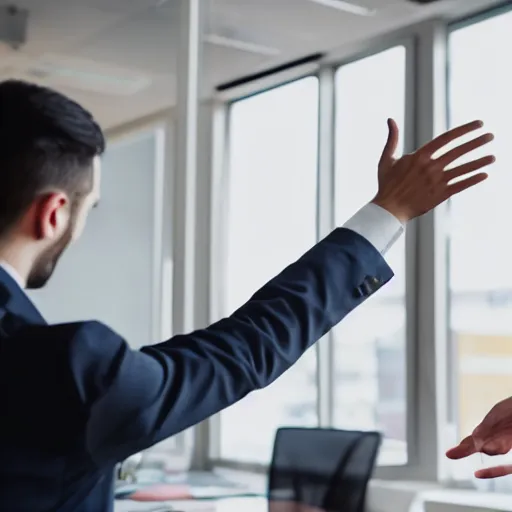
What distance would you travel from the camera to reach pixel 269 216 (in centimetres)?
459

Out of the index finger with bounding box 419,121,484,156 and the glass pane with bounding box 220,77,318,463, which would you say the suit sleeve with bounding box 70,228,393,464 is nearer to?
the index finger with bounding box 419,121,484,156

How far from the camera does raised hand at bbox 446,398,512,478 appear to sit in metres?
1.45

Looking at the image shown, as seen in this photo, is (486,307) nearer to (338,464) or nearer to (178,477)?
(338,464)

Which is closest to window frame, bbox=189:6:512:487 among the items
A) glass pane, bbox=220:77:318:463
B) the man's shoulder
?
glass pane, bbox=220:77:318:463

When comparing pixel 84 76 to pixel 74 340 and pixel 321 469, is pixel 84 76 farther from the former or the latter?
pixel 74 340

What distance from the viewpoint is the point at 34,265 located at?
3.59ft

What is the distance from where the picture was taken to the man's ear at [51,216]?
1072 mm

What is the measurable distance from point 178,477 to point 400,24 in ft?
7.51

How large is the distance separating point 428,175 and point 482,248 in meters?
2.44

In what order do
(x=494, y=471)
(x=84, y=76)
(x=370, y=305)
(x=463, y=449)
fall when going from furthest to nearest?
(x=84, y=76) → (x=370, y=305) → (x=494, y=471) → (x=463, y=449)

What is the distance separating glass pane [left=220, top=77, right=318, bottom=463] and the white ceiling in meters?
0.27

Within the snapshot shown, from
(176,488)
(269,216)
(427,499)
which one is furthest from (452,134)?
(269,216)

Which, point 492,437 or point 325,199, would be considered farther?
point 325,199

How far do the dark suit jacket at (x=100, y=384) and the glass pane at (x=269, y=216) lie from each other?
3185 millimetres
